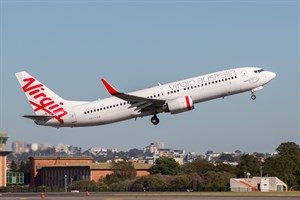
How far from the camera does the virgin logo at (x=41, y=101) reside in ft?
308

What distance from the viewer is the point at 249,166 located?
7008 inches

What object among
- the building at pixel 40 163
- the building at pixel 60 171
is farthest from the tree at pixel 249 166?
the building at pixel 40 163

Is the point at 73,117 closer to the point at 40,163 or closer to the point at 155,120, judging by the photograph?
the point at 155,120

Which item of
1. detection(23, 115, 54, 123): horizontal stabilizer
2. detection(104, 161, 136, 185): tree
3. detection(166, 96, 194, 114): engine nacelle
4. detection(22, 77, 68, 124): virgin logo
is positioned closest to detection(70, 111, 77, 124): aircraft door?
detection(22, 77, 68, 124): virgin logo

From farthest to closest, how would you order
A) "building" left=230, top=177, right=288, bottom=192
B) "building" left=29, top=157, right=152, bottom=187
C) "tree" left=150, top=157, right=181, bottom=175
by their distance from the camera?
"tree" left=150, top=157, right=181, bottom=175 < "building" left=29, top=157, right=152, bottom=187 < "building" left=230, top=177, right=288, bottom=192

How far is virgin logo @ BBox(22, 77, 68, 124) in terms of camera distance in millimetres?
93875

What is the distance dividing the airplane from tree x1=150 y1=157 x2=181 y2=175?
83.3 metres

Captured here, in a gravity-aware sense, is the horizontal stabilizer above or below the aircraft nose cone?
below

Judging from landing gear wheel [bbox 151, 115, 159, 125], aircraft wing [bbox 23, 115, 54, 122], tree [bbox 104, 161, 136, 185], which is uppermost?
aircraft wing [bbox 23, 115, 54, 122]

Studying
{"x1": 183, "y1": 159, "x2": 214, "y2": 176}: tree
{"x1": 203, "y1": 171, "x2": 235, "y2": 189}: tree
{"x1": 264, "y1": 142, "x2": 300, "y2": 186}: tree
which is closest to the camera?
{"x1": 203, "y1": 171, "x2": 235, "y2": 189}: tree

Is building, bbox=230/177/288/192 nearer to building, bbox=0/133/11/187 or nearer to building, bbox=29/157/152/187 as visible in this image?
building, bbox=29/157/152/187

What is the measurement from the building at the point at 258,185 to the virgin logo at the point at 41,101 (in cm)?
4401

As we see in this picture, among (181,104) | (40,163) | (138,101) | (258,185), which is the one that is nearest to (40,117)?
(138,101)

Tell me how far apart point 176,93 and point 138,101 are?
4.83m
